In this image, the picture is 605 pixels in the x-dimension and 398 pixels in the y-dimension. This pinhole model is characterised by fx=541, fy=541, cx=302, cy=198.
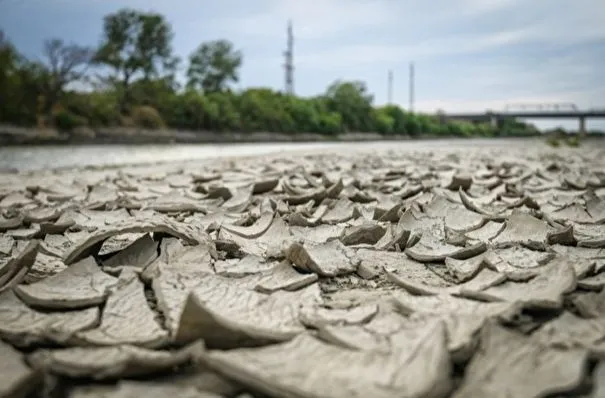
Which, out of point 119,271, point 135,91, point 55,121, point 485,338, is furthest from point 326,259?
point 135,91

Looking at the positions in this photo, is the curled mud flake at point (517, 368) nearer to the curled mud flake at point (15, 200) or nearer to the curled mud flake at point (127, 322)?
the curled mud flake at point (127, 322)

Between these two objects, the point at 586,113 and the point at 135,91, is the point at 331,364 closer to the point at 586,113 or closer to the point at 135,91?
the point at 135,91

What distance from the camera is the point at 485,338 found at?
745 mm

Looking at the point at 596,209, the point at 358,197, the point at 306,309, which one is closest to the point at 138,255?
the point at 306,309

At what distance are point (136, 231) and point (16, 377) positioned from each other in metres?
0.67

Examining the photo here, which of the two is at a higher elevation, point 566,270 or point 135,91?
point 135,91

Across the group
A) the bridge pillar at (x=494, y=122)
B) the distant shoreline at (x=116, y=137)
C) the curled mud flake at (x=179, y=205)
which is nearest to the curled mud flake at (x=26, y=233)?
the curled mud flake at (x=179, y=205)

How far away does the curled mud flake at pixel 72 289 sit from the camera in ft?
3.18

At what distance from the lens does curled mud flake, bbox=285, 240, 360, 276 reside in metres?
1.22

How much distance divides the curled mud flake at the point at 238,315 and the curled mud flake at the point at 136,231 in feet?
1.09

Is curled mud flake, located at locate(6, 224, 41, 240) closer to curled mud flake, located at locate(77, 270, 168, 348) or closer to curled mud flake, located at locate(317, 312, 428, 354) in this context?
curled mud flake, located at locate(77, 270, 168, 348)

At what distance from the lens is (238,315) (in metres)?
0.92

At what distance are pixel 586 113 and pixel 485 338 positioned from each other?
46.8m

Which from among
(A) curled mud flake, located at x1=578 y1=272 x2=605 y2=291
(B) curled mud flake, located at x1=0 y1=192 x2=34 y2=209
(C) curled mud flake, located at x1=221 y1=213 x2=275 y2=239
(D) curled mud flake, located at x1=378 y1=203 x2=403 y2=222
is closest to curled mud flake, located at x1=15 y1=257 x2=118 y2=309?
(C) curled mud flake, located at x1=221 y1=213 x2=275 y2=239
